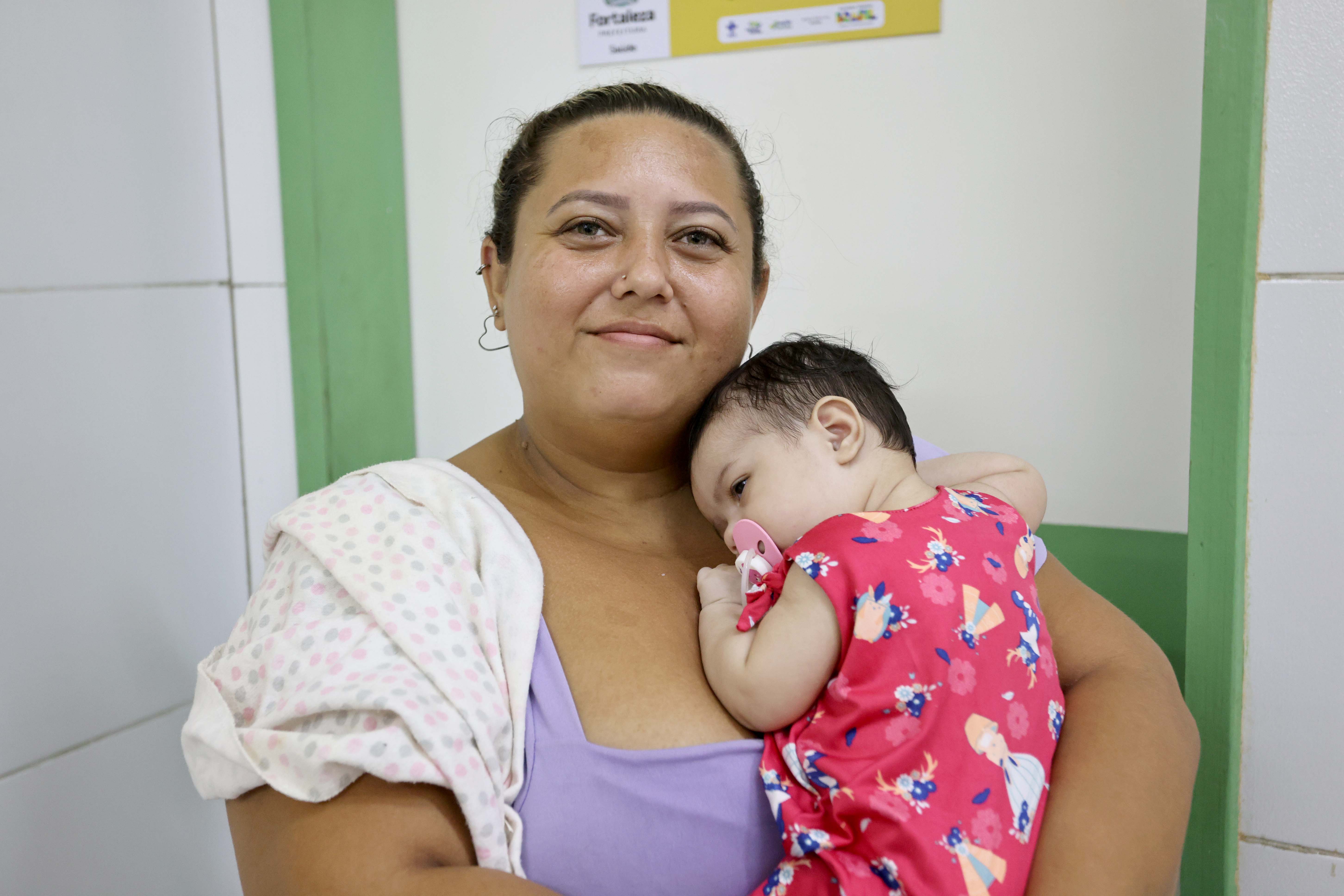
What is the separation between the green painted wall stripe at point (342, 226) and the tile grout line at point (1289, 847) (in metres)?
1.81

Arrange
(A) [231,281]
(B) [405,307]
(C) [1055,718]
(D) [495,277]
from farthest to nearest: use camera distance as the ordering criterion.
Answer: (B) [405,307]
(A) [231,281]
(D) [495,277]
(C) [1055,718]

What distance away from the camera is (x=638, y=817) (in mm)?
1016

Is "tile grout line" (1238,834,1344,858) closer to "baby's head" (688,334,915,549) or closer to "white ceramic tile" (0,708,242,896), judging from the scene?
"baby's head" (688,334,915,549)

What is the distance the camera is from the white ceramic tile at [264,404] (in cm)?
200

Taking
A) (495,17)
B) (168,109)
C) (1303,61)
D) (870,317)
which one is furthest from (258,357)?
(1303,61)

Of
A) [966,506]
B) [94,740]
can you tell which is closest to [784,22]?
[966,506]

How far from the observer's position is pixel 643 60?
6.43ft

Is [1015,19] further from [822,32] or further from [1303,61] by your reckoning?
[1303,61]

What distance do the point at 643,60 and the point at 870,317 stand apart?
0.72 meters

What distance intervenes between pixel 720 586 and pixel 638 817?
1.01 feet

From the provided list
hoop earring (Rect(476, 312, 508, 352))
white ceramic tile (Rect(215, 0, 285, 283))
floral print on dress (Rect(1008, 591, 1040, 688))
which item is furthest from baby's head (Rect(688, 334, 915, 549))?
white ceramic tile (Rect(215, 0, 285, 283))

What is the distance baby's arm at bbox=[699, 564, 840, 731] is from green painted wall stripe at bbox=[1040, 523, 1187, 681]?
0.88 m

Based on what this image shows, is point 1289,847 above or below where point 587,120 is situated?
below

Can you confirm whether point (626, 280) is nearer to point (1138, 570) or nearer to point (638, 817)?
point (638, 817)
